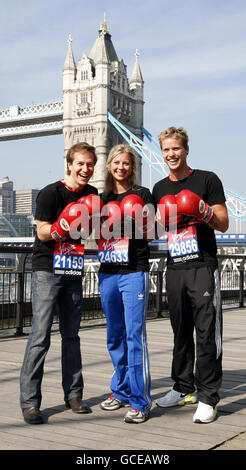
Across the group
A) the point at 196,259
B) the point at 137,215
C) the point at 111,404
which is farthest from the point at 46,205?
the point at 111,404

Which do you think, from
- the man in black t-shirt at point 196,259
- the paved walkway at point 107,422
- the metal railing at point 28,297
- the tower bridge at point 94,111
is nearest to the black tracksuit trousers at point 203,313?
the man in black t-shirt at point 196,259

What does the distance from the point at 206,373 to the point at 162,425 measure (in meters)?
0.39

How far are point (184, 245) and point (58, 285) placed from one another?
2.40ft

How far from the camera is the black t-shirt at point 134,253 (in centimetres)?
318

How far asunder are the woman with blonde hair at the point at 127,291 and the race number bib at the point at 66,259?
15 cm

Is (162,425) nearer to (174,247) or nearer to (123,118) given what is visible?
(174,247)

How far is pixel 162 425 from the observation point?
2990 millimetres

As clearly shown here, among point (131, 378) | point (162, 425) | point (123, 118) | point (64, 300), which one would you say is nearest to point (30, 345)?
point (64, 300)

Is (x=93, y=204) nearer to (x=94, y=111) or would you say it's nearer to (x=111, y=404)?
(x=111, y=404)

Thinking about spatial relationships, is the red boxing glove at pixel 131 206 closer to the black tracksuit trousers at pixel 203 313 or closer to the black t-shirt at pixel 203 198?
the black t-shirt at pixel 203 198

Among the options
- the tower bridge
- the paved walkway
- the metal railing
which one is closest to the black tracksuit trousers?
the paved walkway

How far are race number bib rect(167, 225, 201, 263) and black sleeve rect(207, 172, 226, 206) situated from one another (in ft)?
0.58

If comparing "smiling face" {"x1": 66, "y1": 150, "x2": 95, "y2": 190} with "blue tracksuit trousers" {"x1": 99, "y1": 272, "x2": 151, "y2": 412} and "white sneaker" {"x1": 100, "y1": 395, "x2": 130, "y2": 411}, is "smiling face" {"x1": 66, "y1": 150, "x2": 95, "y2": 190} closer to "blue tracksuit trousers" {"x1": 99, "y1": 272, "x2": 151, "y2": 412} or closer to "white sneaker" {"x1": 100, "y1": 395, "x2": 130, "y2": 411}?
"blue tracksuit trousers" {"x1": 99, "y1": 272, "x2": 151, "y2": 412}
